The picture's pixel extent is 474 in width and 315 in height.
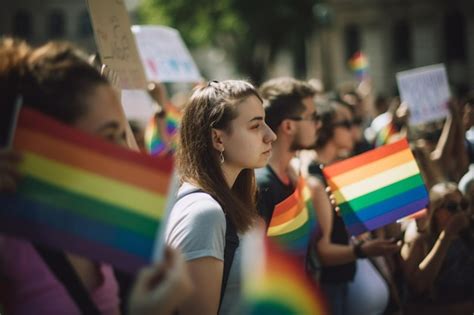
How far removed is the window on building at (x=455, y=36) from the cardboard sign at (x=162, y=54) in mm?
31616

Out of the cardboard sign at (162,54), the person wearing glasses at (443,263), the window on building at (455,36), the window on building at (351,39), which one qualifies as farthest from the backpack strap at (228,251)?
the window on building at (351,39)

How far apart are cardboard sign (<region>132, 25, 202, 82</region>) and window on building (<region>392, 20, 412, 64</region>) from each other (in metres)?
32.7

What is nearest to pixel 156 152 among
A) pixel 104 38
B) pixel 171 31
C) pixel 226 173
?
pixel 171 31

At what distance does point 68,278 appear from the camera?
5.40 feet

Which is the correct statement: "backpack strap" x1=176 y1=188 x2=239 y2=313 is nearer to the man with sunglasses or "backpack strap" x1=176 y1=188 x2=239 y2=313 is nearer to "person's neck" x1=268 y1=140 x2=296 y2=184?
the man with sunglasses

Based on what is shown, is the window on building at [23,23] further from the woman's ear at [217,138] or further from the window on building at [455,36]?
the woman's ear at [217,138]

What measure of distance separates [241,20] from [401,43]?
10.0 metres

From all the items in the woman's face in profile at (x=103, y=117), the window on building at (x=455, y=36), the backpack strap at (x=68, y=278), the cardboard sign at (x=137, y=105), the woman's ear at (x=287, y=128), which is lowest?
the window on building at (x=455, y=36)

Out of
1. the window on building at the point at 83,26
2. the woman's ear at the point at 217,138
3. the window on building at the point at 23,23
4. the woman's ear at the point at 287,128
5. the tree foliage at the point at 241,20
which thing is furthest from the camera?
the window on building at the point at 83,26

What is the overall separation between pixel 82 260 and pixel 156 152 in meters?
4.37

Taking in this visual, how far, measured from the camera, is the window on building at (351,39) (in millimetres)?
38844

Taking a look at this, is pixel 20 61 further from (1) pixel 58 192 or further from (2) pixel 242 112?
(2) pixel 242 112

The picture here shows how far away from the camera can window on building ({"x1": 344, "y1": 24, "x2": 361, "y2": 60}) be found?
38.8 m

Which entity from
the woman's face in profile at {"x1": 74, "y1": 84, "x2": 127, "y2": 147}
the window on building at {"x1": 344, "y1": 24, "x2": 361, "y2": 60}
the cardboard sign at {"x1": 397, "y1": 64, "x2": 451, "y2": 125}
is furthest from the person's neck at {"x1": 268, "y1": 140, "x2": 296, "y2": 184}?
the window on building at {"x1": 344, "y1": 24, "x2": 361, "y2": 60}
